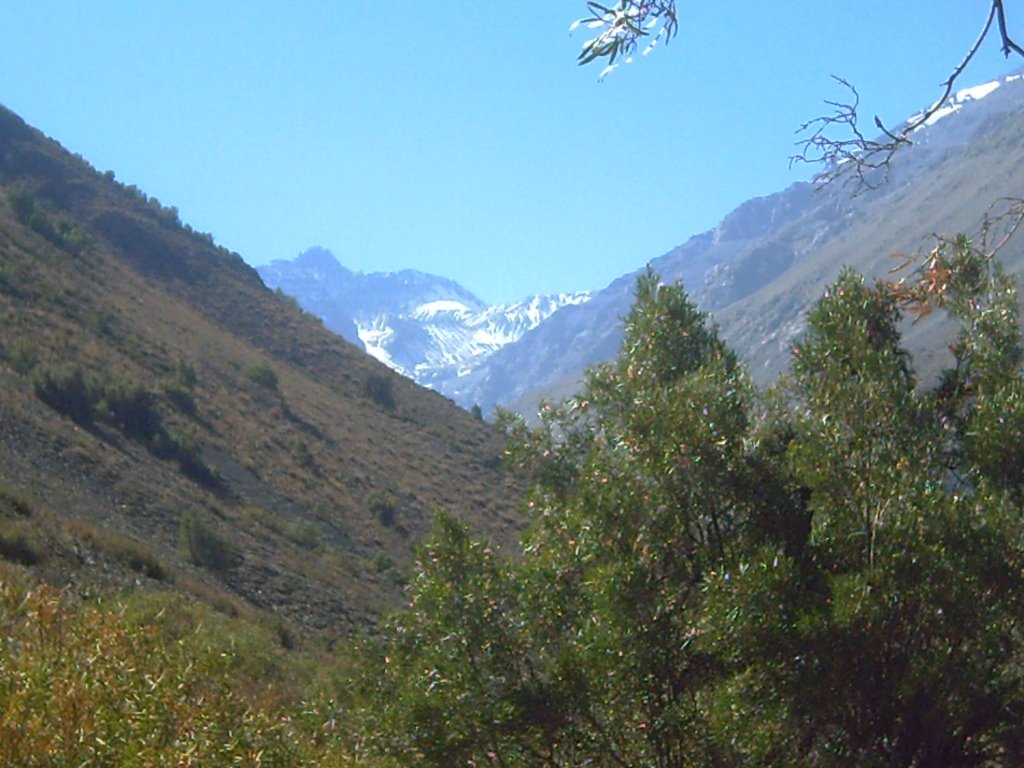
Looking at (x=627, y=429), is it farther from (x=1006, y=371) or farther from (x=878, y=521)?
(x=1006, y=371)

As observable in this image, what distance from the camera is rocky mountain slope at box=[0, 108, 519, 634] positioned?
78.6 ft

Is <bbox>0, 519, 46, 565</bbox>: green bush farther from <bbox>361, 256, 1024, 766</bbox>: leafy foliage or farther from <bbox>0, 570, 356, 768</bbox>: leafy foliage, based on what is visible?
<bbox>361, 256, 1024, 766</bbox>: leafy foliage

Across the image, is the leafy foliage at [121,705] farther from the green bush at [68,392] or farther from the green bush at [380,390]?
the green bush at [380,390]

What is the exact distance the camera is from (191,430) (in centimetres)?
3662

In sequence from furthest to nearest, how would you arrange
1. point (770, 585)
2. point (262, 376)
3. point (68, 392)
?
point (262, 376)
point (68, 392)
point (770, 585)

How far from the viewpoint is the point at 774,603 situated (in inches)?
238

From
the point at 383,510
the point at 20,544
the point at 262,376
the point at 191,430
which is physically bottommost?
the point at 383,510

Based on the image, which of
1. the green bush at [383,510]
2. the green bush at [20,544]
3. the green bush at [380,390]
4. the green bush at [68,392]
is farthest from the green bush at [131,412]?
the green bush at [380,390]

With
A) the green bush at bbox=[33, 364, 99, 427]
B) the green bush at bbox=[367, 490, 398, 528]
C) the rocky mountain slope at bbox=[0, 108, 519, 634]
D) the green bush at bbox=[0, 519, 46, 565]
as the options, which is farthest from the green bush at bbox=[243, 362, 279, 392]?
the green bush at bbox=[0, 519, 46, 565]

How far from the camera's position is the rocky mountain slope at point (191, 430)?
78.6 ft

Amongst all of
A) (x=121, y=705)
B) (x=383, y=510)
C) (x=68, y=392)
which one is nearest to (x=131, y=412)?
(x=68, y=392)

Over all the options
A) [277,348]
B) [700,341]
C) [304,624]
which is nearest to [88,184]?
[277,348]

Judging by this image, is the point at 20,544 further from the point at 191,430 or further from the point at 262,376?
the point at 262,376

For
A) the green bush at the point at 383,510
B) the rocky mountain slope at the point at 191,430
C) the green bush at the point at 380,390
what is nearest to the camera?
the rocky mountain slope at the point at 191,430
